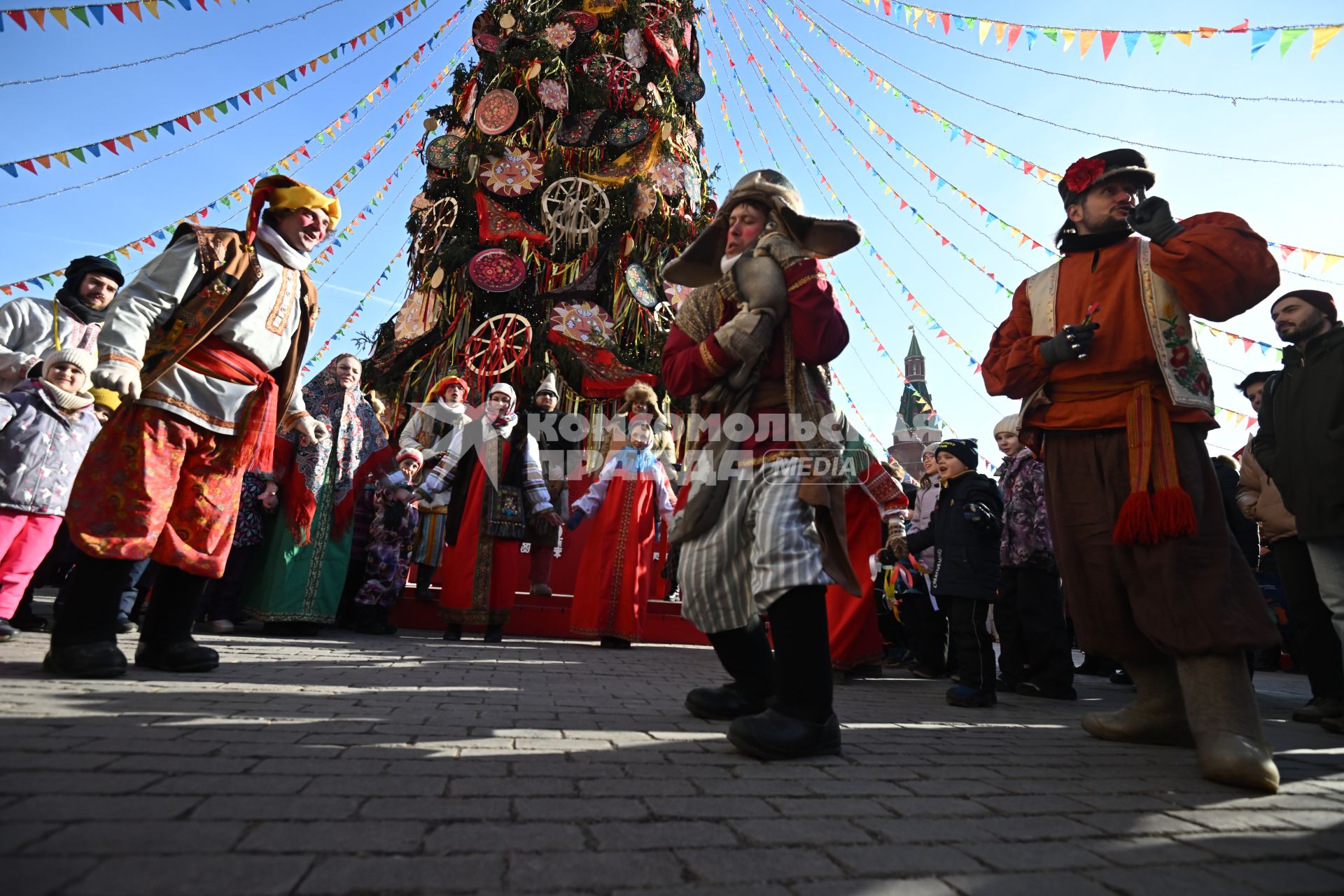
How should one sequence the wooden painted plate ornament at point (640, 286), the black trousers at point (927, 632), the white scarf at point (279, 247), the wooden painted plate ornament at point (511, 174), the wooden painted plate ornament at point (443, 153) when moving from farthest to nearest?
1. the wooden painted plate ornament at point (443, 153)
2. the wooden painted plate ornament at point (511, 174)
3. the wooden painted plate ornament at point (640, 286)
4. the black trousers at point (927, 632)
5. the white scarf at point (279, 247)

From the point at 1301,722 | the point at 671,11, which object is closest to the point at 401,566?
the point at 1301,722

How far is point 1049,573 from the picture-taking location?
15.5 ft

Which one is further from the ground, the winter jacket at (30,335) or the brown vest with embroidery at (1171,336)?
the winter jacket at (30,335)

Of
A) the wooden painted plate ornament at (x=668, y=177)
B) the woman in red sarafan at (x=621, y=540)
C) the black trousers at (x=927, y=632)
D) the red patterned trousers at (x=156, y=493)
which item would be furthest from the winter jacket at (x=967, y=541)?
the wooden painted plate ornament at (x=668, y=177)

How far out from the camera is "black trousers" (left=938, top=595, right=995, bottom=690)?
3.77m

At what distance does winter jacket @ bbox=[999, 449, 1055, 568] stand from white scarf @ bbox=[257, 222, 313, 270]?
4.29 meters

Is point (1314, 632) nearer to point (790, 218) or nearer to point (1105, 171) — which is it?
point (1105, 171)

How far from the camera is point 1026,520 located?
478 cm

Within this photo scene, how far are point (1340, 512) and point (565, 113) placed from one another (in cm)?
1273

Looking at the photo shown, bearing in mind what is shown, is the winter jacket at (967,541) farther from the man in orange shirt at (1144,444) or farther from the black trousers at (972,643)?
the man in orange shirt at (1144,444)

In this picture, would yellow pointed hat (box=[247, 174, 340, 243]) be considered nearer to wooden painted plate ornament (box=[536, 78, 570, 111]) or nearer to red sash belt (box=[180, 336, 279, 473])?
red sash belt (box=[180, 336, 279, 473])

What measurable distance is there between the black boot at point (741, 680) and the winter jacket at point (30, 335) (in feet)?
14.6

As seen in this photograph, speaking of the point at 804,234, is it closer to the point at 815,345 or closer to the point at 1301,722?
the point at 815,345

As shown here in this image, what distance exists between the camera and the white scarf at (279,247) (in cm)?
307
